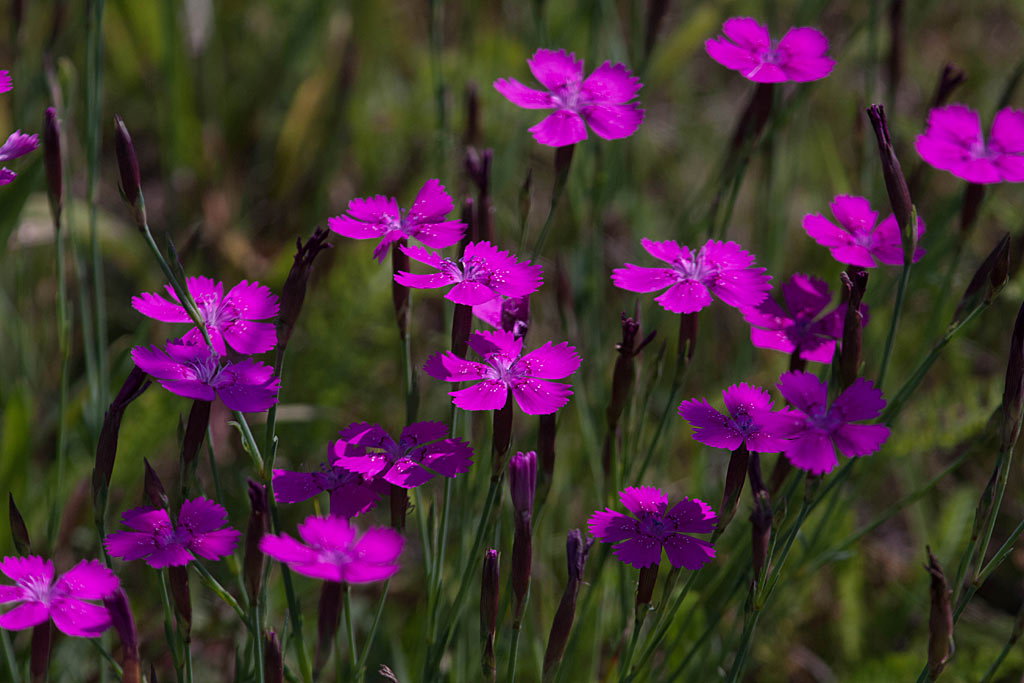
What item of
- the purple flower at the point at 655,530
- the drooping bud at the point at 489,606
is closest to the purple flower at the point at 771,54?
the purple flower at the point at 655,530

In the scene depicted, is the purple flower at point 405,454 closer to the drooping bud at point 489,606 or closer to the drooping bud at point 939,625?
the drooping bud at point 489,606

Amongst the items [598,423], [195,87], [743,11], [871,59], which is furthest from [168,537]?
[743,11]

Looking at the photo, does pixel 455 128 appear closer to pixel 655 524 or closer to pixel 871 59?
pixel 871 59

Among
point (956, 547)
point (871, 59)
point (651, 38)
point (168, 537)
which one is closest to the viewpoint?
point (168, 537)

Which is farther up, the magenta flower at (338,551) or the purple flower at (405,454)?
the magenta flower at (338,551)

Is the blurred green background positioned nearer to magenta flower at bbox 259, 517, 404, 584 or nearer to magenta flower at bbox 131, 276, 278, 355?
magenta flower at bbox 131, 276, 278, 355

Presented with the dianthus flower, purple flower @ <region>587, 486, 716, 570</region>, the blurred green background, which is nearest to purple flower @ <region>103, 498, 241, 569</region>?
purple flower @ <region>587, 486, 716, 570</region>
